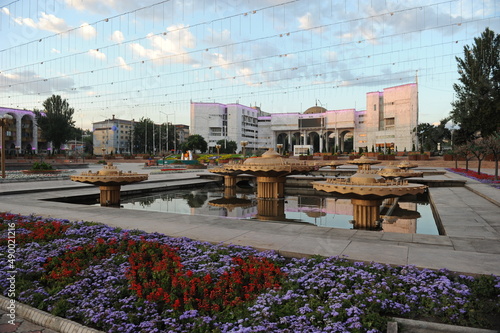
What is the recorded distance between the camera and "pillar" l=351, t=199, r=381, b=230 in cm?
952

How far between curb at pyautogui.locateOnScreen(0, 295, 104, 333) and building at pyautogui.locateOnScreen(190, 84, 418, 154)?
66.7 meters

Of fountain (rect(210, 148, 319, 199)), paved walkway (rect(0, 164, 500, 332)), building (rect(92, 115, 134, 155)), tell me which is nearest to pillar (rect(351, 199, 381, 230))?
paved walkway (rect(0, 164, 500, 332))

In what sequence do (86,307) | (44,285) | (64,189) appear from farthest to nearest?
1. (64,189)
2. (44,285)
3. (86,307)

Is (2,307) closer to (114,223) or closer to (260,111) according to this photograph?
(114,223)

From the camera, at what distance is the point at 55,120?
6475 cm

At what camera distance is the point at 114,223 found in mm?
8227

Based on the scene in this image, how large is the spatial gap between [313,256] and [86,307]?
313 cm

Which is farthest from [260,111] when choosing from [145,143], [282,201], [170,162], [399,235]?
[399,235]

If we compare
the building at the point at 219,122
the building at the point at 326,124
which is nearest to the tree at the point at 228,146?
the building at the point at 219,122

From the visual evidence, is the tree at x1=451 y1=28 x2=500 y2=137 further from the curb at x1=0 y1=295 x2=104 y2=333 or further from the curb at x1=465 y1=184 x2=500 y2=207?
the curb at x1=0 y1=295 x2=104 y2=333

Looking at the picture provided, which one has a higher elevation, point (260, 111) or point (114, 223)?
point (260, 111)

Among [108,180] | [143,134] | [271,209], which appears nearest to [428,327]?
[271,209]

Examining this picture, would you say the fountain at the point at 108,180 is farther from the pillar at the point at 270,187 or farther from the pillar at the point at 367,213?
the pillar at the point at 367,213

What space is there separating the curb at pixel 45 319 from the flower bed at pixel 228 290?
3.9 inches
